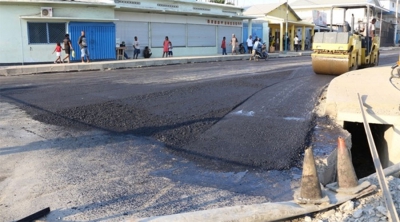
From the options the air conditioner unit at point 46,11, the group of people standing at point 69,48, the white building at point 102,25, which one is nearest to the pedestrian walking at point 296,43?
the white building at point 102,25

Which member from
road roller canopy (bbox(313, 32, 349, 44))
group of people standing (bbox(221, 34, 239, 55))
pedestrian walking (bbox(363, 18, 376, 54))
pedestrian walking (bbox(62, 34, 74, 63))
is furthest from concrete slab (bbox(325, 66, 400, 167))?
group of people standing (bbox(221, 34, 239, 55))

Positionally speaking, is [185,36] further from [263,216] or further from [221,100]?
[263,216]

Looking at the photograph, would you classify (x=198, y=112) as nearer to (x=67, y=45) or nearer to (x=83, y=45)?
(x=67, y=45)

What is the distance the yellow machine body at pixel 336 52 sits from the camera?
16953mm

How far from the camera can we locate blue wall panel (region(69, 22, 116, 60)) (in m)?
24.0

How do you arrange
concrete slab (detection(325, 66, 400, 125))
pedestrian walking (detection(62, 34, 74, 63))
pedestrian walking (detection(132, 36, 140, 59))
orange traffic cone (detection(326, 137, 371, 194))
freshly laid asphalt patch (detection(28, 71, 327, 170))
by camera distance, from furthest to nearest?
pedestrian walking (detection(132, 36, 140, 59)) < pedestrian walking (detection(62, 34, 74, 63)) < concrete slab (detection(325, 66, 400, 125)) < freshly laid asphalt patch (detection(28, 71, 327, 170)) < orange traffic cone (detection(326, 137, 371, 194))

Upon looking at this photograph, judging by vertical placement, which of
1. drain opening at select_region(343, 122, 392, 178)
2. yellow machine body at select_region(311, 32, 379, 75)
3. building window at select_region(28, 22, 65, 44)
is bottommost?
drain opening at select_region(343, 122, 392, 178)

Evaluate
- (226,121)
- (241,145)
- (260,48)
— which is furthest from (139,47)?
(241,145)

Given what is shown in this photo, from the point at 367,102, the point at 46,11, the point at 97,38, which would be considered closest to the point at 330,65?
the point at 367,102

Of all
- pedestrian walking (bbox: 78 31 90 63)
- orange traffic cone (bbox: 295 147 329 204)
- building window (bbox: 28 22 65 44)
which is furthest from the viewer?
building window (bbox: 28 22 65 44)

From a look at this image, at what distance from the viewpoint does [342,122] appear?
8.63 m

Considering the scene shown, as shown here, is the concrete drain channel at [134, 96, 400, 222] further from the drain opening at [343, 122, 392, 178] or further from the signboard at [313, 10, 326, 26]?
the signboard at [313, 10, 326, 26]

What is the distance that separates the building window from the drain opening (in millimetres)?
18275

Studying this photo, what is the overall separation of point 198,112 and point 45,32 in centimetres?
1625
